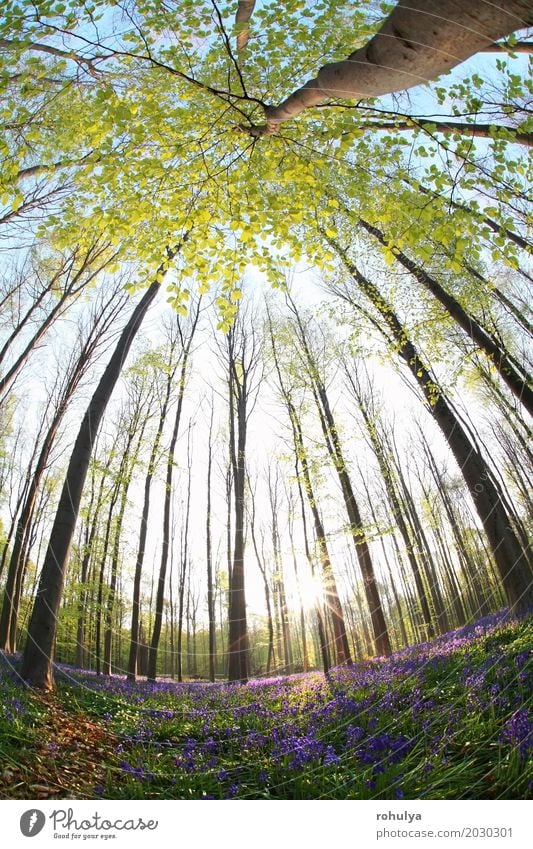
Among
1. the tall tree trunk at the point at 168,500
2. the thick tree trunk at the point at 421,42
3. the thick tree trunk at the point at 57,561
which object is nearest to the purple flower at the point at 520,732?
the thick tree trunk at the point at 57,561

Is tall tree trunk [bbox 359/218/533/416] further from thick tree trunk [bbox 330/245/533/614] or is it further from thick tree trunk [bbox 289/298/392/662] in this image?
thick tree trunk [bbox 289/298/392/662]

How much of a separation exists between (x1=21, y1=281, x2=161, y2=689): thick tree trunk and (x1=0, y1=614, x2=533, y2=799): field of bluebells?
159mm

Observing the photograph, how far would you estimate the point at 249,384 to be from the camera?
5859 mm

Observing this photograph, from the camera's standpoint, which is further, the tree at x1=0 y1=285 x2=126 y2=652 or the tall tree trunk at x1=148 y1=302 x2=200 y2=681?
the tall tree trunk at x1=148 y1=302 x2=200 y2=681

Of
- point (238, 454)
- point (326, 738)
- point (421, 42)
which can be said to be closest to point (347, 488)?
point (238, 454)

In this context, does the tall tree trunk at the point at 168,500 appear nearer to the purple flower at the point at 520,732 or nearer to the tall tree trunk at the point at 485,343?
the tall tree trunk at the point at 485,343

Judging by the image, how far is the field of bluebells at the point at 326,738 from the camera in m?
1.70

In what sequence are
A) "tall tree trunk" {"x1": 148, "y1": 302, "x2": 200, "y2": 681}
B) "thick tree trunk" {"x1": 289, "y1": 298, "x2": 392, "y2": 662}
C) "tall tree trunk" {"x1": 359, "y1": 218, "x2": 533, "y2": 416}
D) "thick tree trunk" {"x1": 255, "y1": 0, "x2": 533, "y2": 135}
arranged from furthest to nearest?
"thick tree trunk" {"x1": 289, "y1": 298, "x2": 392, "y2": 662} → "tall tree trunk" {"x1": 148, "y1": 302, "x2": 200, "y2": 681} → "tall tree trunk" {"x1": 359, "y1": 218, "x2": 533, "y2": 416} → "thick tree trunk" {"x1": 255, "y1": 0, "x2": 533, "y2": 135}

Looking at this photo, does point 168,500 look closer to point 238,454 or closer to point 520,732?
point 238,454

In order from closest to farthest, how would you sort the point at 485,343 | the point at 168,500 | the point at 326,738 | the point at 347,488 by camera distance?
the point at 326,738 → the point at 485,343 → the point at 168,500 → the point at 347,488

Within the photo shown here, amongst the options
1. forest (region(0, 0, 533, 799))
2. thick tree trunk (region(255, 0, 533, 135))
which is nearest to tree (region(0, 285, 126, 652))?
forest (region(0, 0, 533, 799))

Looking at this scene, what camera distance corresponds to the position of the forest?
1990 mm

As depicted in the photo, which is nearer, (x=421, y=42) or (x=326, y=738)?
(x=421, y=42)

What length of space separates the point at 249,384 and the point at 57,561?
12.0 ft
